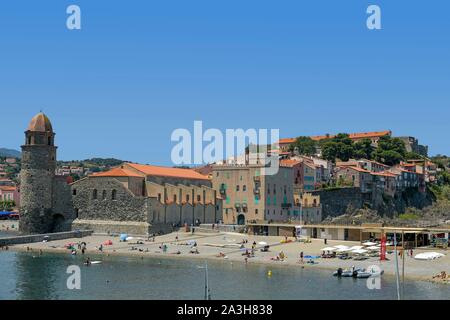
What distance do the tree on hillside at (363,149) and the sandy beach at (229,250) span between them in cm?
6880

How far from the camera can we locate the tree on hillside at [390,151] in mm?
145375

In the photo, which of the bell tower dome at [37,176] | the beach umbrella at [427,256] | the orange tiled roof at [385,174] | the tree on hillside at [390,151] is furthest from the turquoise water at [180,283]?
the tree on hillside at [390,151]

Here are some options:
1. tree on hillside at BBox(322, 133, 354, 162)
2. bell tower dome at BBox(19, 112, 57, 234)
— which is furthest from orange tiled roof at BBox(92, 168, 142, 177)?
tree on hillside at BBox(322, 133, 354, 162)

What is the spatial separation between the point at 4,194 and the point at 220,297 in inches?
5162

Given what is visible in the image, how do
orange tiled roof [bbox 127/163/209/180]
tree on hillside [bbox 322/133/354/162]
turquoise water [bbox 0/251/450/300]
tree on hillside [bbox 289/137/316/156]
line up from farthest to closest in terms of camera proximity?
1. tree on hillside [bbox 289/137/316/156]
2. tree on hillside [bbox 322/133/354/162]
3. orange tiled roof [bbox 127/163/209/180]
4. turquoise water [bbox 0/251/450/300]

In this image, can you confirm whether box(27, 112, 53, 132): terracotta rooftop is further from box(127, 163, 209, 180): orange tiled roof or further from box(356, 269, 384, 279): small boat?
box(356, 269, 384, 279): small boat

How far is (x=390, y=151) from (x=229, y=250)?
90951 millimetres

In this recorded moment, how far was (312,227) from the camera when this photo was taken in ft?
245

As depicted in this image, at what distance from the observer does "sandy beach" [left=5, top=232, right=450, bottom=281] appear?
5266cm

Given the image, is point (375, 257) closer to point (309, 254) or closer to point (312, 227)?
point (309, 254)

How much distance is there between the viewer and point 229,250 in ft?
211

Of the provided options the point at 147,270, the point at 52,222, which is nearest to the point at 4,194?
the point at 52,222

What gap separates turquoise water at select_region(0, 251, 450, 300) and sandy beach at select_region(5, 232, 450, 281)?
3.10 meters
